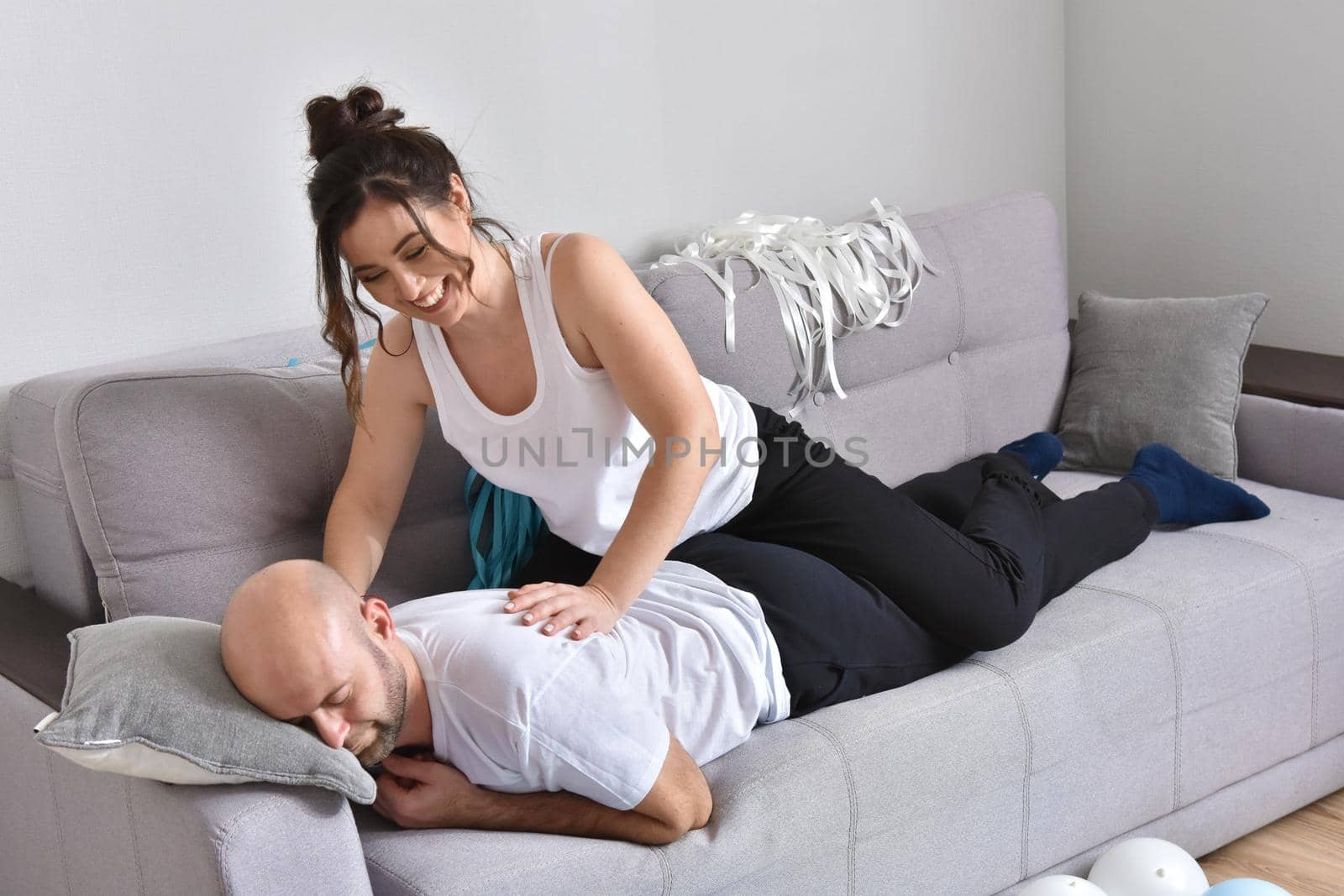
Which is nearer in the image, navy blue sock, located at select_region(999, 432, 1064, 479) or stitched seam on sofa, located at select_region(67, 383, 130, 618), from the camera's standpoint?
stitched seam on sofa, located at select_region(67, 383, 130, 618)

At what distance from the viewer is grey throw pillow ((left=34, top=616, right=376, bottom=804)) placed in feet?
4.14

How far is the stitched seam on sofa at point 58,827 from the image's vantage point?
1.57 meters

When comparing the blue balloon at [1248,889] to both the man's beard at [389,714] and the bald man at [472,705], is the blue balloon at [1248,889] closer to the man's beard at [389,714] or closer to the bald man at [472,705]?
the bald man at [472,705]

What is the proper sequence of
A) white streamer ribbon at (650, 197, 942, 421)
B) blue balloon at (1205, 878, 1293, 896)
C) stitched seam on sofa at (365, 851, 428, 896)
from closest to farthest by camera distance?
1. stitched seam on sofa at (365, 851, 428, 896)
2. blue balloon at (1205, 878, 1293, 896)
3. white streamer ribbon at (650, 197, 942, 421)

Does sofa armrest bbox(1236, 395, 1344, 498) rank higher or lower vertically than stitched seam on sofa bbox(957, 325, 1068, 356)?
lower

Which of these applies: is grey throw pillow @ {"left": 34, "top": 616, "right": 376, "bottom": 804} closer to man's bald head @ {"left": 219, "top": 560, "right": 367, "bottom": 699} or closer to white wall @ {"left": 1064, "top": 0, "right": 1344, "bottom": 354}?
man's bald head @ {"left": 219, "top": 560, "right": 367, "bottom": 699}

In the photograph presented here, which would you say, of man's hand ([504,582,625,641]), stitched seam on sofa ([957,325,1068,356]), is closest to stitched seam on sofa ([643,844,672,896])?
man's hand ([504,582,625,641])

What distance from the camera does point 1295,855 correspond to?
6.74ft

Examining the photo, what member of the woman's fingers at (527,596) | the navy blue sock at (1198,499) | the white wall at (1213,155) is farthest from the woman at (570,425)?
the white wall at (1213,155)

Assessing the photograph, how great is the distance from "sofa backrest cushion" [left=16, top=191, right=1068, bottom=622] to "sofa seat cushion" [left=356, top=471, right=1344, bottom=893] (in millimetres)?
441

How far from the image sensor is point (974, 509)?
2102 millimetres

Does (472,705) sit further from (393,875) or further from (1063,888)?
(1063,888)

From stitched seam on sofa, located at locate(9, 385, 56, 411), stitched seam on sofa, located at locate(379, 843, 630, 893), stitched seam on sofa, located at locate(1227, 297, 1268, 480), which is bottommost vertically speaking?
stitched seam on sofa, located at locate(379, 843, 630, 893)

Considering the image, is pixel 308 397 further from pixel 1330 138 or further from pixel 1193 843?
pixel 1330 138
